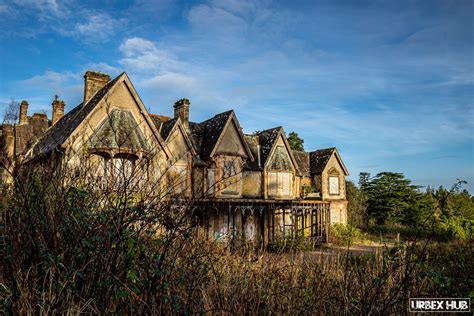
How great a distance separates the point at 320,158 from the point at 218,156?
11.4 m

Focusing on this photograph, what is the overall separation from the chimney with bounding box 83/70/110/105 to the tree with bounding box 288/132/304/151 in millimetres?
24275

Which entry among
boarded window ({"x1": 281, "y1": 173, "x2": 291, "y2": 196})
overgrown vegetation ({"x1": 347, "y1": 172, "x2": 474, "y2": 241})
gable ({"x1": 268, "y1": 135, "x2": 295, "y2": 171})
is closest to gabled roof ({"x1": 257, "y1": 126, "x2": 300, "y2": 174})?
gable ({"x1": 268, "y1": 135, "x2": 295, "y2": 171})

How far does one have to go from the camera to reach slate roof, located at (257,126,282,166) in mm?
25209

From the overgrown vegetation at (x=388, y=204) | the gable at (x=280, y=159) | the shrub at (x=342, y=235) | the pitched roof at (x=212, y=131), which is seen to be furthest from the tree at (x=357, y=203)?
the pitched roof at (x=212, y=131)

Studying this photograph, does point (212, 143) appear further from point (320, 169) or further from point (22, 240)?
A: point (22, 240)

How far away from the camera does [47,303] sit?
3770mm

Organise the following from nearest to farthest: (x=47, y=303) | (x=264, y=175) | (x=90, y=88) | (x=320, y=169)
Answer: (x=47, y=303) < (x=90, y=88) < (x=264, y=175) < (x=320, y=169)

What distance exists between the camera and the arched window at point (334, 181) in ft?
96.8

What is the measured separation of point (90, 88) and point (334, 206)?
2001cm

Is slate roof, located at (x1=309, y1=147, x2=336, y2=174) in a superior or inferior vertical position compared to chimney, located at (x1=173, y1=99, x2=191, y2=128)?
inferior

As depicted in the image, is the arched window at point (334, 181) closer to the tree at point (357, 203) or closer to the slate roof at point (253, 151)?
the tree at point (357, 203)

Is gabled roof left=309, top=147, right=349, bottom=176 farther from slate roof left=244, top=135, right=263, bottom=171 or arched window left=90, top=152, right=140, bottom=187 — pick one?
arched window left=90, top=152, right=140, bottom=187

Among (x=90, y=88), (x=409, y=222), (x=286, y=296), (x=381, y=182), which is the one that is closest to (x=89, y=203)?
(x=286, y=296)

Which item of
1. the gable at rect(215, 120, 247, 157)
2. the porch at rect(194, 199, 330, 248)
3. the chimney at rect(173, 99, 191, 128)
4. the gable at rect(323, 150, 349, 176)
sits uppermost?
the chimney at rect(173, 99, 191, 128)
